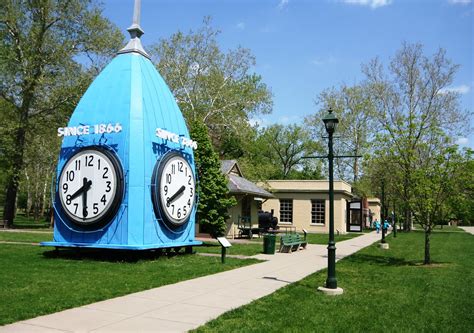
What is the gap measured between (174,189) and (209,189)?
281 inches

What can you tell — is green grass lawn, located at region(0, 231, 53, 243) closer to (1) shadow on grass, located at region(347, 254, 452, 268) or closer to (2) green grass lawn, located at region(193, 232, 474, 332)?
(1) shadow on grass, located at region(347, 254, 452, 268)

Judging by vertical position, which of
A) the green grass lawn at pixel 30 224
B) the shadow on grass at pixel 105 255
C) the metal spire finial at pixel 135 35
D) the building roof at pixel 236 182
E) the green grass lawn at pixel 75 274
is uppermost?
the metal spire finial at pixel 135 35

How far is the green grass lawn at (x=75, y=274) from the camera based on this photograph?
834cm

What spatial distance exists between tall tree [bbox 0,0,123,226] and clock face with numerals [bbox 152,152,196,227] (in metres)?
17.4

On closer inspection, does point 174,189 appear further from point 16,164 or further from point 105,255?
point 16,164

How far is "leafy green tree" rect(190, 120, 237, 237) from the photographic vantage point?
23.2 meters

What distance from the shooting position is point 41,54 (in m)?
31.1

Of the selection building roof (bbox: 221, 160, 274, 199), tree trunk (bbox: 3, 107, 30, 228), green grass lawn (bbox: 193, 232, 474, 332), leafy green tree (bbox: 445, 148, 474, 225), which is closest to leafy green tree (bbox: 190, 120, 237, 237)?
building roof (bbox: 221, 160, 274, 199)

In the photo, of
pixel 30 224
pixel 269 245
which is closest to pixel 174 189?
pixel 269 245

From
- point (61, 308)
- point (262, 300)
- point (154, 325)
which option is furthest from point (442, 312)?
point (61, 308)

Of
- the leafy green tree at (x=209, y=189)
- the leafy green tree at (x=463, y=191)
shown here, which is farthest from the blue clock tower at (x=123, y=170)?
the leafy green tree at (x=463, y=191)

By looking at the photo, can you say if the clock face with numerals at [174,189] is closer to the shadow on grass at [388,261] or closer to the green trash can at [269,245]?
the green trash can at [269,245]

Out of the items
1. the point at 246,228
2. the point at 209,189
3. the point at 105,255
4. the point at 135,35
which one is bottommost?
the point at 105,255

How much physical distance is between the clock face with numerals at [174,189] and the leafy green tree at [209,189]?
5595 mm
